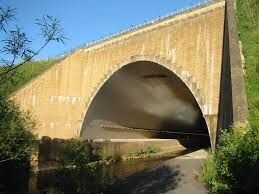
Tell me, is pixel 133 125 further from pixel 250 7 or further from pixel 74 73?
pixel 250 7

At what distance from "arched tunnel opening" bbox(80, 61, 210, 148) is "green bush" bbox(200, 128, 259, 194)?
1561 cm

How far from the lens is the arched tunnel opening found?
3055 centimetres

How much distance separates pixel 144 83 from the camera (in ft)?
106

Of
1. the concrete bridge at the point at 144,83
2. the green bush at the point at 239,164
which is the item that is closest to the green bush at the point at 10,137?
the green bush at the point at 239,164

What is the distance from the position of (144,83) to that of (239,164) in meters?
22.5

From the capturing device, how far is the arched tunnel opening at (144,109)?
3055 centimetres

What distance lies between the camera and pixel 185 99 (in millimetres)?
32375

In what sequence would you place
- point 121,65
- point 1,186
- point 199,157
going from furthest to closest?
1. point 121,65
2. point 199,157
3. point 1,186

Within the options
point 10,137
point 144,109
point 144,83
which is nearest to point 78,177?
point 10,137

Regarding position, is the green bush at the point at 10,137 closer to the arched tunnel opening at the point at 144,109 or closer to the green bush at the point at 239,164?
the green bush at the point at 239,164

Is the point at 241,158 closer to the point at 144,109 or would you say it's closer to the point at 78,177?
the point at 78,177

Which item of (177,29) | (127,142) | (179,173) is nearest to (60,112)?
(127,142)

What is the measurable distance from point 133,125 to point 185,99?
8.51m

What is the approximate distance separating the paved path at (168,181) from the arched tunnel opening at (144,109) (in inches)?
319
